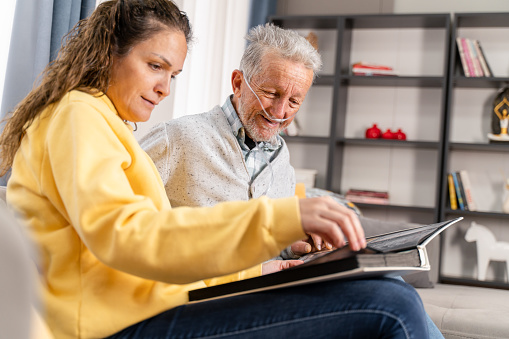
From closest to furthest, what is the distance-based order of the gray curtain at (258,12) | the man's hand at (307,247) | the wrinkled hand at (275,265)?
1. the wrinkled hand at (275,265)
2. the man's hand at (307,247)
3. the gray curtain at (258,12)

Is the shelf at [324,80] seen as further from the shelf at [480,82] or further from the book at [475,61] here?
the book at [475,61]

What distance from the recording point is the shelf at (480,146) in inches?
155

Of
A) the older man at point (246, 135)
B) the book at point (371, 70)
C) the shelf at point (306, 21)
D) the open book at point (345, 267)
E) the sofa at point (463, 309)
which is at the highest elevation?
the shelf at point (306, 21)

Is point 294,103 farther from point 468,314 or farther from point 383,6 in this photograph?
point 383,6

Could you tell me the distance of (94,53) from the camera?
108cm

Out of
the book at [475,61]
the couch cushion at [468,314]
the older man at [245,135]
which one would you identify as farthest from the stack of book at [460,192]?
the older man at [245,135]

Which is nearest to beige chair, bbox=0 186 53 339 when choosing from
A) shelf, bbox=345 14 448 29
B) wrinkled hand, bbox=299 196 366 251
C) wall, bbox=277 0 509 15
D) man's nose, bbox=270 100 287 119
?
wrinkled hand, bbox=299 196 366 251

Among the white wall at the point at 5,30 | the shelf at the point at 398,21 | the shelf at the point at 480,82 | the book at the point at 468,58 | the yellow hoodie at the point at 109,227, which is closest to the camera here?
the yellow hoodie at the point at 109,227

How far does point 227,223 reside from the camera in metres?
0.82

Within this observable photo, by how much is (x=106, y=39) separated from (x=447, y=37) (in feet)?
11.5

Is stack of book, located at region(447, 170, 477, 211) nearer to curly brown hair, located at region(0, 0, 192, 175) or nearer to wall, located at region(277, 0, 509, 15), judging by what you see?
wall, located at region(277, 0, 509, 15)

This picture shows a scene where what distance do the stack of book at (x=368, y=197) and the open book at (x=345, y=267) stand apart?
322 centimetres

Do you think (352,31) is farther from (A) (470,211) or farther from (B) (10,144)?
(B) (10,144)

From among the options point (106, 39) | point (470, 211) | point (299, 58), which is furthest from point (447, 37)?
point (106, 39)
